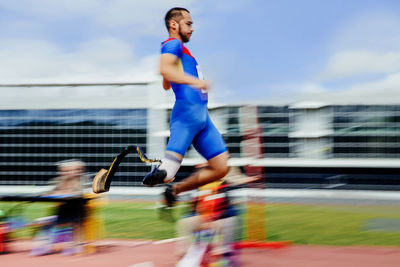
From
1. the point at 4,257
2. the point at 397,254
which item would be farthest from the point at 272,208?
the point at 4,257

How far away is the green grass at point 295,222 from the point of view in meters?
5.46

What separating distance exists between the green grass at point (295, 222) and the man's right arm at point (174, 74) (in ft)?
4.04

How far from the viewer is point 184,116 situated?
11.0 ft

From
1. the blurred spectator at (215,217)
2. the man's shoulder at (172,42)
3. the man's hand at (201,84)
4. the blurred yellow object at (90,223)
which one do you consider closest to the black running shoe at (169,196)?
the blurred spectator at (215,217)

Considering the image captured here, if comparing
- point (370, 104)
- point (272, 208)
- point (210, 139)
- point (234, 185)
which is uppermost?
point (370, 104)

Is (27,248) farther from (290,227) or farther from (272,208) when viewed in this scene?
(272,208)

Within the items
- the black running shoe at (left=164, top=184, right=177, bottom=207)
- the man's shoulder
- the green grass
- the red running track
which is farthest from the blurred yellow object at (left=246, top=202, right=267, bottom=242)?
the man's shoulder

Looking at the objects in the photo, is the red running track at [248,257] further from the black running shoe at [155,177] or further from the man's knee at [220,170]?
the black running shoe at [155,177]

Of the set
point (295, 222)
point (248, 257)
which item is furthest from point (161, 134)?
point (248, 257)

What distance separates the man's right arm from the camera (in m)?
3.22

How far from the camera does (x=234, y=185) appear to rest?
424 centimetres

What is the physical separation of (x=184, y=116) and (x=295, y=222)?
389 cm

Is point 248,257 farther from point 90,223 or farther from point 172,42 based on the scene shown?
point 172,42

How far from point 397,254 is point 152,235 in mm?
2775
